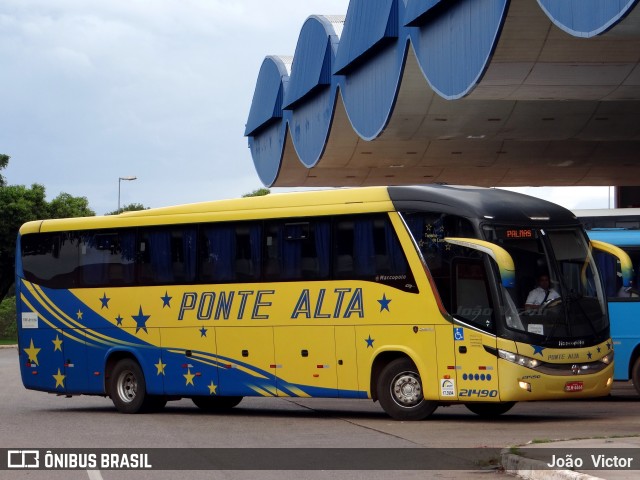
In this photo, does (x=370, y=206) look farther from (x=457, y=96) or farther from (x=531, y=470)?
(x=457, y=96)

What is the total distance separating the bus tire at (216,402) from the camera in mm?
22031

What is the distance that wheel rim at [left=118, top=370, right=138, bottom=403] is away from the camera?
2153cm

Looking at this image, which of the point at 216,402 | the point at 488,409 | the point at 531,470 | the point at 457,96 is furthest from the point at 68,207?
the point at 531,470

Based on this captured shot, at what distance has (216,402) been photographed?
2228 cm

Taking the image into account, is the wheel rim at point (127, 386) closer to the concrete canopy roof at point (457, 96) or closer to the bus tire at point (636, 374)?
the bus tire at point (636, 374)

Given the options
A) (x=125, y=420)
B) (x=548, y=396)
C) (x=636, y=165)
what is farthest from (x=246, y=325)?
(x=636, y=165)

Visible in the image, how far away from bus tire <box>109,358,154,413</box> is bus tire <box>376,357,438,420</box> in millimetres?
4865

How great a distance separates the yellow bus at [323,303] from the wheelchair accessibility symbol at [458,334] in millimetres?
26

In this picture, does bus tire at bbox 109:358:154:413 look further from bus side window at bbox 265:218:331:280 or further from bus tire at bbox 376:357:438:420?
bus tire at bbox 376:357:438:420

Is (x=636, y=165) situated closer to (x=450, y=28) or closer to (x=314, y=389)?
(x=450, y=28)

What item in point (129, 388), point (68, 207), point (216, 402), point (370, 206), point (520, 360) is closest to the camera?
point (520, 360)

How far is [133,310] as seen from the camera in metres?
21.3

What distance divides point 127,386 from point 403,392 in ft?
18.7

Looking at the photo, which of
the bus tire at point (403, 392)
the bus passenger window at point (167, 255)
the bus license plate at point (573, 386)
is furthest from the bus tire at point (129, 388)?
the bus license plate at point (573, 386)
